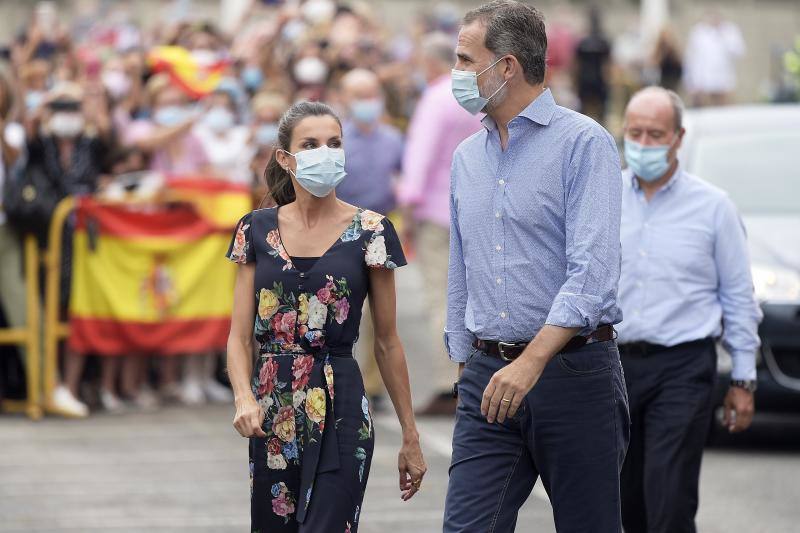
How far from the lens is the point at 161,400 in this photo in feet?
41.6

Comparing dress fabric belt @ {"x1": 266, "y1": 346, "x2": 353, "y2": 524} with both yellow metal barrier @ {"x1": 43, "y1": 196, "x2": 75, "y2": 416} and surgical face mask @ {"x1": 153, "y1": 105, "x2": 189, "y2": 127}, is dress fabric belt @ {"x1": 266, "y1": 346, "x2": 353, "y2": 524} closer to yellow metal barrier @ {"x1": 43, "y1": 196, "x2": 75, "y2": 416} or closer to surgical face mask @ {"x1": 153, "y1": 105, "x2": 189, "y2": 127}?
yellow metal barrier @ {"x1": 43, "y1": 196, "x2": 75, "y2": 416}

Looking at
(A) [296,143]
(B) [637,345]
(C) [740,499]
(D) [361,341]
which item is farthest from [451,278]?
(D) [361,341]

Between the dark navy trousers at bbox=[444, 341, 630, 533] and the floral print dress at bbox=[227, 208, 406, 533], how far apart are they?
1.27 feet

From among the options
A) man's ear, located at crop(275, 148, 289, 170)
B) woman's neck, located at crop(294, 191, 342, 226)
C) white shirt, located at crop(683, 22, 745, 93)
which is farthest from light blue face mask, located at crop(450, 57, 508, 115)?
white shirt, located at crop(683, 22, 745, 93)

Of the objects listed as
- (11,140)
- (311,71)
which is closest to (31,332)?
(11,140)

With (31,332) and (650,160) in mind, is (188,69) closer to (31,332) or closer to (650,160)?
(31,332)

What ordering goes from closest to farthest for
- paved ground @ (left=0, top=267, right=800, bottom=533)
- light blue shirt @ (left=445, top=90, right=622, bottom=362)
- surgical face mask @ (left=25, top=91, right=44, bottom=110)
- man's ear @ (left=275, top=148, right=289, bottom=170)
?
1. light blue shirt @ (left=445, top=90, right=622, bottom=362)
2. man's ear @ (left=275, top=148, right=289, bottom=170)
3. paved ground @ (left=0, top=267, right=800, bottom=533)
4. surgical face mask @ (left=25, top=91, right=44, bottom=110)

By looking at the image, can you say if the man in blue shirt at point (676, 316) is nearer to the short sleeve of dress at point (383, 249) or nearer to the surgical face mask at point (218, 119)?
the short sleeve of dress at point (383, 249)

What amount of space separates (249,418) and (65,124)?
706cm

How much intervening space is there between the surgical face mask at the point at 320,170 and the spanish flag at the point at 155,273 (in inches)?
266

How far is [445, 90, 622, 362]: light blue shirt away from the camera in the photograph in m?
4.83

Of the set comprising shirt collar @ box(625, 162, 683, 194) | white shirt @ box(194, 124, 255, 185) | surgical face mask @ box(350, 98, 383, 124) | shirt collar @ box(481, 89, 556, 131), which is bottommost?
white shirt @ box(194, 124, 255, 185)

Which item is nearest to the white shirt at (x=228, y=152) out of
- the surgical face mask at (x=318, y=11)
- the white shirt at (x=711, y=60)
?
the surgical face mask at (x=318, y=11)

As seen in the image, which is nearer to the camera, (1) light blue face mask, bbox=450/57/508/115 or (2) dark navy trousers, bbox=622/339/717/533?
(1) light blue face mask, bbox=450/57/508/115
